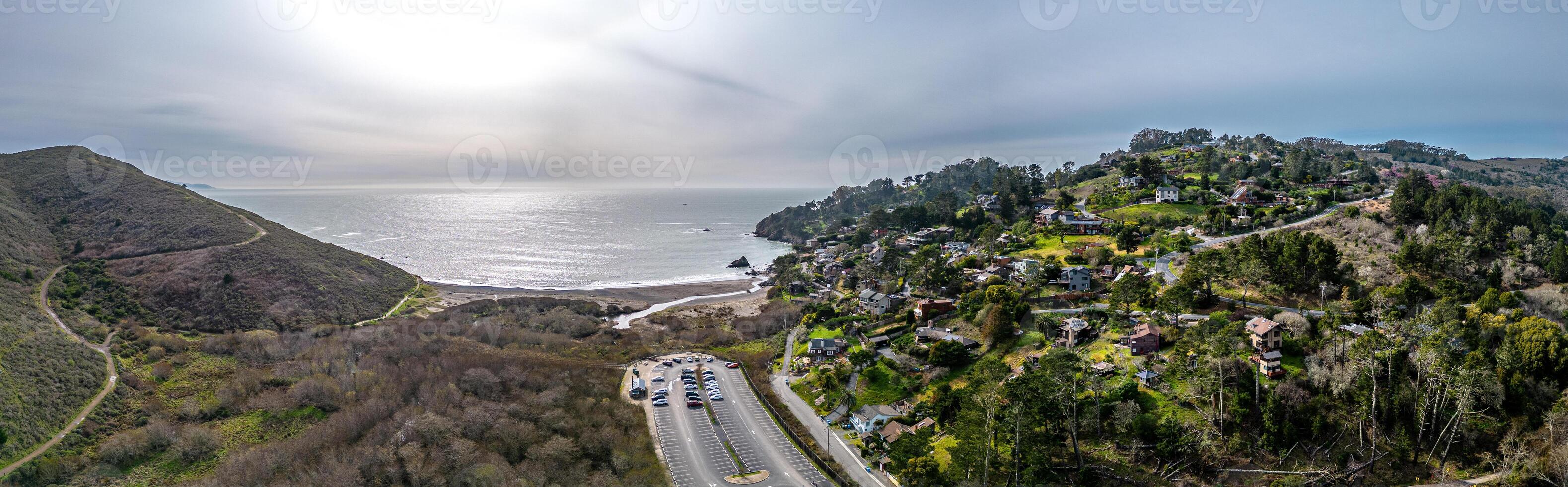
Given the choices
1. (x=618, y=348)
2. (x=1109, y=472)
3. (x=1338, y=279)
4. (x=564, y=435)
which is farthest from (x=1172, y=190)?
(x=564, y=435)

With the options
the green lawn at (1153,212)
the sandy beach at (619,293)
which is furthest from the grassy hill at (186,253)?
the green lawn at (1153,212)

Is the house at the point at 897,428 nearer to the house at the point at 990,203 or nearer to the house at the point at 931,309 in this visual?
the house at the point at 931,309

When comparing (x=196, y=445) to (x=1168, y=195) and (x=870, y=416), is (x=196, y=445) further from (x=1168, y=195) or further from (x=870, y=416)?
(x=1168, y=195)

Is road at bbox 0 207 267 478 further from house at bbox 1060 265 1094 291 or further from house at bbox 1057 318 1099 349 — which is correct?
house at bbox 1060 265 1094 291

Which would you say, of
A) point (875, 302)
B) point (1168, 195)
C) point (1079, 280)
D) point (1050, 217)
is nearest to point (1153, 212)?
point (1168, 195)

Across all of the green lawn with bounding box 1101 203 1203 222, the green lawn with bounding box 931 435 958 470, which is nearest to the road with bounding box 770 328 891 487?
the green lawn with bounding box 931 435 958 470

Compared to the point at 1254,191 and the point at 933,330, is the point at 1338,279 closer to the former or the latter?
the point at 933,330

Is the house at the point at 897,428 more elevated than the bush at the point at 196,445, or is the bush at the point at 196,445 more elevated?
the bush at the point at 196,445
